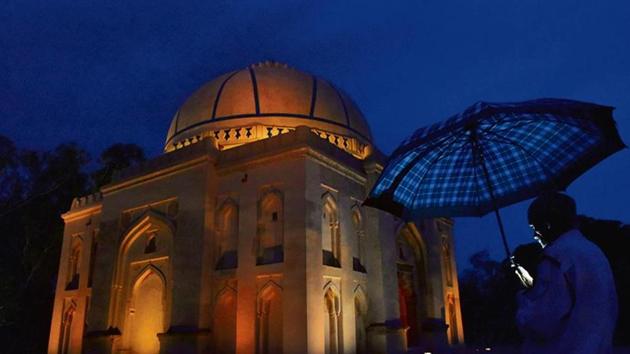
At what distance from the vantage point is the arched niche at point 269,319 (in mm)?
10445

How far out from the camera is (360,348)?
1162 cm

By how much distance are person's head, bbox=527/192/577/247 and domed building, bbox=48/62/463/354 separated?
766 centimetres

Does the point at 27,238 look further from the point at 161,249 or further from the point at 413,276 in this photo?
the point at 413,276

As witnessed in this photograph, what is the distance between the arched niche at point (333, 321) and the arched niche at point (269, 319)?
3.46ft

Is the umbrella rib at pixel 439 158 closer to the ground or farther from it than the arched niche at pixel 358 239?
closer to the ground

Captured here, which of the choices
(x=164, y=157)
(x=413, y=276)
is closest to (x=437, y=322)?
(x=413, y=276)

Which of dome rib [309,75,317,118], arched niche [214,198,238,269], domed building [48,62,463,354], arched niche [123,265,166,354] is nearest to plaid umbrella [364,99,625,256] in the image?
domed building [48,62,463,354]

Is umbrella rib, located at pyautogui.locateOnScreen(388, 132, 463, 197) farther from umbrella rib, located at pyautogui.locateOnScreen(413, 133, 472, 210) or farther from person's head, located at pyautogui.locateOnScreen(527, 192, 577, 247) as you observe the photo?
person's head, located at pyautogui.locateOnScreen(527, 192, 577, 247)

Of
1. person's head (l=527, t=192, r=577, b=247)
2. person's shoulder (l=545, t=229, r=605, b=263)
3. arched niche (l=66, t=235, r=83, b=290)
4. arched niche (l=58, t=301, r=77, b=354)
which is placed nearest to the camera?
person's shoulder (l=545, t=229, r=605, b=263)

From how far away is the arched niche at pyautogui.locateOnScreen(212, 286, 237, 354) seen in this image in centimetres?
1101

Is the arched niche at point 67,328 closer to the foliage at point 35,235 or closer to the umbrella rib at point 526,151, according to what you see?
the foliage at point 35,235

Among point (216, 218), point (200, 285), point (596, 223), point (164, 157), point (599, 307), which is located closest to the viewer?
point (599, 307)

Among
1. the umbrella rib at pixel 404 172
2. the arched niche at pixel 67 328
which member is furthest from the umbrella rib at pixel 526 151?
the arched niche at pixel 67 328

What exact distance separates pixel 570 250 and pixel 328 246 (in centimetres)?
918
